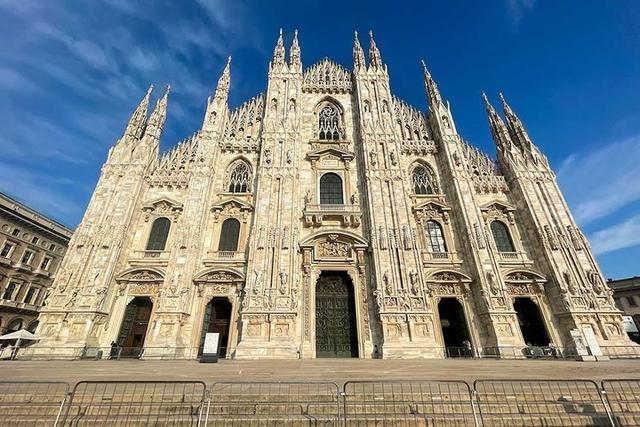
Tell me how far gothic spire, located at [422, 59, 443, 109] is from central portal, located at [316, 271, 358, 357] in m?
17.2

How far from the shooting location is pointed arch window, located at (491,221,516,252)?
65.4 ft

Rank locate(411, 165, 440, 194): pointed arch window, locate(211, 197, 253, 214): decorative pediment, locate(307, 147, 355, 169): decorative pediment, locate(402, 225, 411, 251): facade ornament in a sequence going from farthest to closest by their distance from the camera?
1. locate(307, 147, 355, 169): decorative pediment
2. locate(411, 165, 440, 194): pointed arch window
3. locate(211, 197, 253, 214): decorative pediment
4. locate(402, 225, 411, 251): facade ornament

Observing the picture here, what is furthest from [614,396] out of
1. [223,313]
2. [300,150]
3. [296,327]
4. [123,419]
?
[300,150]

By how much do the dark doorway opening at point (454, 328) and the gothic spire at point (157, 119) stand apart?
25.2 meters

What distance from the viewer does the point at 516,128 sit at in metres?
23.9

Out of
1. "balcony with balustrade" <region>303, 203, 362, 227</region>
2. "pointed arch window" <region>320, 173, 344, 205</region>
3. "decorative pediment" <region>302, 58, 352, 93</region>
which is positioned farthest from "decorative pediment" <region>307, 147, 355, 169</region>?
"decorative pediment" <region>302, 58, 352, 93</region>

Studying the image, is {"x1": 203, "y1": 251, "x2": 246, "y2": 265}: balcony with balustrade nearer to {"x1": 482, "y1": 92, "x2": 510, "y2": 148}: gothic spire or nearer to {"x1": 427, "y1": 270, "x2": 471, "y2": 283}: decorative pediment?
{"x1": 427, "y1": 270, "x2": 471, "y2": 283}: decorative pediment

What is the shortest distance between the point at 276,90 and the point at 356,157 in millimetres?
9271

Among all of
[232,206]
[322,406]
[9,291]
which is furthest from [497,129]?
[9,291]

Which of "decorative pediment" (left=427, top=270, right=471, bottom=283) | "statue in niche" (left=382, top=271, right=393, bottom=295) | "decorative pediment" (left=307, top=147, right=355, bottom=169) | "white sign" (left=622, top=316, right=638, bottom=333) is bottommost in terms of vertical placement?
"white sign" (left=622, top=316, right=638, bottom=333)

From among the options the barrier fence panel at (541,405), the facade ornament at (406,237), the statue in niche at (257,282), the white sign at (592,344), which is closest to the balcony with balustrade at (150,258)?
the statue in niche at (257,282)

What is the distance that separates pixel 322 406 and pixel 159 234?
60.3 feet

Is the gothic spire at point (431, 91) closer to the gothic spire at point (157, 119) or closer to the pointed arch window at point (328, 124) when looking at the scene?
the pointed arch window at point (328, 124)

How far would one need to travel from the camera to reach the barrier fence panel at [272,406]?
5430 mm
